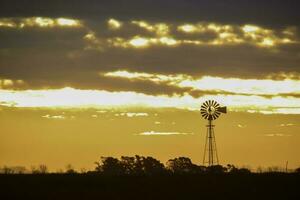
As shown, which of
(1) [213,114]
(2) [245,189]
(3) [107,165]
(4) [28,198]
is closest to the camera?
(4) [28,198]

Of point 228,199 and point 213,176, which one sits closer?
point 228,199

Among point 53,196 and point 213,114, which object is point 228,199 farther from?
point 213,114

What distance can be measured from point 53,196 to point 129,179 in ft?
16.0

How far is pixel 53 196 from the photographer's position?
123ft

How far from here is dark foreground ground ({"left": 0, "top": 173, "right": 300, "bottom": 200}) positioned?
38188 millimetres

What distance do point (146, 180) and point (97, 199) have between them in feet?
13.6

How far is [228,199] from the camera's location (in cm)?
3912

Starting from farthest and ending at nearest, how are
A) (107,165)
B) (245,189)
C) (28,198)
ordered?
1. (107,165)
2. (245,189)
3. (28,198)

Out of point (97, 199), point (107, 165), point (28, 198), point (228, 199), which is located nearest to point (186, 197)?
point (228, 199)

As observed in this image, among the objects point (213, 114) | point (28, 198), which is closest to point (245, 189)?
point (28, 198)

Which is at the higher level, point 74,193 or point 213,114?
point 213,114

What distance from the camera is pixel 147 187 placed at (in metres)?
40.0

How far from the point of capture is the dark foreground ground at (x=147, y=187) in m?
38.2

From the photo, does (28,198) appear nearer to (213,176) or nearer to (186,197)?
(186,197)
